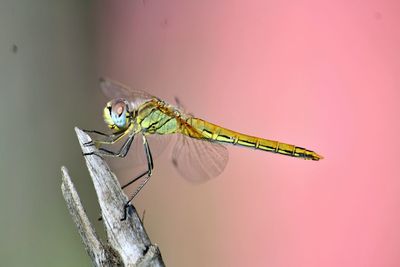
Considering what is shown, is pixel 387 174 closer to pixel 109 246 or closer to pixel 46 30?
pixel 109 246

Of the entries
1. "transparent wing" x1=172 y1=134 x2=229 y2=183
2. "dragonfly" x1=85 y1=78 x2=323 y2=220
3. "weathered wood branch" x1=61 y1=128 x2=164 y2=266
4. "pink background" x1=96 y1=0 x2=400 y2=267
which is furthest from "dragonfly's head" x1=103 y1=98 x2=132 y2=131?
"weathered wood branch" x1=61 y1=128 x2=164 y2=266

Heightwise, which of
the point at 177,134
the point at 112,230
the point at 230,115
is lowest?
the point at 112,230

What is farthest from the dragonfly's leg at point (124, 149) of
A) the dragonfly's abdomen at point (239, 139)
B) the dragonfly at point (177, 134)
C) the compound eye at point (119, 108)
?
the dragonfly's abdomen at point (239, 139)

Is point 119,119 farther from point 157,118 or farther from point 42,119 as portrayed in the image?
point 42,119

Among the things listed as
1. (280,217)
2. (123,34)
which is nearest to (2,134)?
(123,34)

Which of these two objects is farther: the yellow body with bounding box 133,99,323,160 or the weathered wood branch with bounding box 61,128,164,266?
the yellow body with bounding box 133,99,323,160

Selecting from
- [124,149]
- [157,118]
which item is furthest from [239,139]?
[124,149]

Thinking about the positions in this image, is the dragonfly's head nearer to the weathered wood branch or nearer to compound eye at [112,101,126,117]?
compound eye at [112,101,126,117]
